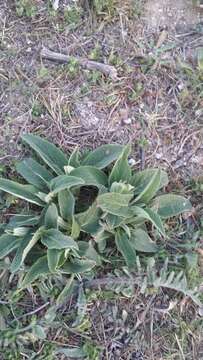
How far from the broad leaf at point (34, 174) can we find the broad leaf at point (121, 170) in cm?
28

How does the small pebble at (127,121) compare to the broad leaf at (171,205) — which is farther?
the small pebble at (127,121)

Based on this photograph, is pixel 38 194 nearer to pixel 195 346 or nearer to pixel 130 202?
pixel 130 202

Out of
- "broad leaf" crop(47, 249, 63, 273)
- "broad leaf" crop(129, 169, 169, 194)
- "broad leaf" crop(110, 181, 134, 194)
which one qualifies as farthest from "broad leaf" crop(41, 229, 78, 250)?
"broad leaf" crop(129, 169, 169, 194)

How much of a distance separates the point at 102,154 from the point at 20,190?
403 mm

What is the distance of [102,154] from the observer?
8.63 ft

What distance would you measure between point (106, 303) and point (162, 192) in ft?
1.90

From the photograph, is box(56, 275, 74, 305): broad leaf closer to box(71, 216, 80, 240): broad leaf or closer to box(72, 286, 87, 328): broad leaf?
box(72, 286, 87, 328): broad leaf

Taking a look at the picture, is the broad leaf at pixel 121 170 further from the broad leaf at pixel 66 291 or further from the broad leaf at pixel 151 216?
the broad leaf at pixel 66 291

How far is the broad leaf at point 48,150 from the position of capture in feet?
8.49

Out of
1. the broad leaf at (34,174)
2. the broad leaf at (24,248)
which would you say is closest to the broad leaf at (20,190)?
the broad leaf at (34,174)

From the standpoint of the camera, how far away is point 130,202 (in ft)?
8.39

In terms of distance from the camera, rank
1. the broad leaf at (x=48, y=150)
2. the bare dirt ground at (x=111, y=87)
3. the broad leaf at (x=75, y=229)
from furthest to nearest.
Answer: the bare dirt ground at (x=111, y=87)
the broad leaf at (x=48, y=150)
the broad leaf at (x=75, y=229)

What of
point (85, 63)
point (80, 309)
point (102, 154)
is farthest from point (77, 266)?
point (85, 63)

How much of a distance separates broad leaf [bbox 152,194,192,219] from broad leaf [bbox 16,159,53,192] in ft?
1.67
